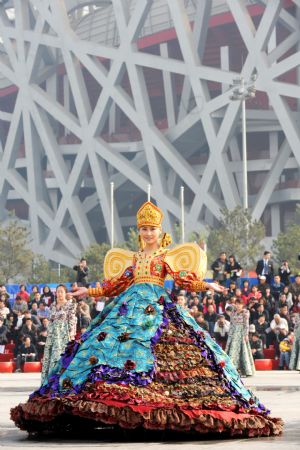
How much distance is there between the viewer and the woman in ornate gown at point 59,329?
1825 cm

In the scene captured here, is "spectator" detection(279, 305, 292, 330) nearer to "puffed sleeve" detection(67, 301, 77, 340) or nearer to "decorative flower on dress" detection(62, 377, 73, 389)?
"puffed sleeve" detection(67, 301, 77, 340)

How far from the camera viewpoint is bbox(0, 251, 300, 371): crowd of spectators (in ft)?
95.3

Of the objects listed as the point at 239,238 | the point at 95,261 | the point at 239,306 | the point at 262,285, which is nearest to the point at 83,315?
the point at 239,306

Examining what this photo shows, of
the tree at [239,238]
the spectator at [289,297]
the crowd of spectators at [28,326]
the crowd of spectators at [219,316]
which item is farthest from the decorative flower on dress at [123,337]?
the tree at [239,238]

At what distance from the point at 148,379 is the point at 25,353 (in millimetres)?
19591

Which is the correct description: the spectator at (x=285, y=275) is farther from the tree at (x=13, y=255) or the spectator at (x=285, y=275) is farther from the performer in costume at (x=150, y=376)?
the tree at (x=13, y=255)

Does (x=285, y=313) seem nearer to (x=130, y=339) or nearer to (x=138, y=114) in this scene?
(x=130, y=339)

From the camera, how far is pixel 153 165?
78375mm

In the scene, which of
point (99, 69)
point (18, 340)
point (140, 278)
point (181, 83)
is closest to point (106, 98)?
point (99, 69)

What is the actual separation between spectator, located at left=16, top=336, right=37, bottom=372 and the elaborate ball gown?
61.2 ft

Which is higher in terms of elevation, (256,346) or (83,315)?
(83,315)

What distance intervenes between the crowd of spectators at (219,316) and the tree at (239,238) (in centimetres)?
2895

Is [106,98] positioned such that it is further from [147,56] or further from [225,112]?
[225,112]

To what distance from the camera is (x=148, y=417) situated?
988 cm
